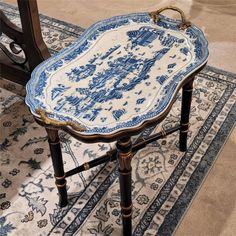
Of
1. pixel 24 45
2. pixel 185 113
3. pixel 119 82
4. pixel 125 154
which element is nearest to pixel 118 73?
pixel 119 82

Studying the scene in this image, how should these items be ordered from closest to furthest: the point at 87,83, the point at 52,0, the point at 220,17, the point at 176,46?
1. the point at 87,83
2. the point at 176,46
3. the point at 220,17
4. the point at 52,0

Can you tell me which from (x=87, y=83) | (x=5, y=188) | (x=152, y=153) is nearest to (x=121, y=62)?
(x=87, y=83)

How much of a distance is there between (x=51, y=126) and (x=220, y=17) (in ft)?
4.94

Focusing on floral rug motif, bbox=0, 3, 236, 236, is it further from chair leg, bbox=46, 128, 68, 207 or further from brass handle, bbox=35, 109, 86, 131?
brass handle, bbox=35, 109, 86, 131

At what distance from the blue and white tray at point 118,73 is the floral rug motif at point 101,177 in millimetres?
407

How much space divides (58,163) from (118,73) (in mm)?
299

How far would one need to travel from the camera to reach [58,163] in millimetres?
1181

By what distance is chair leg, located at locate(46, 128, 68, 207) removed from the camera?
1123mm

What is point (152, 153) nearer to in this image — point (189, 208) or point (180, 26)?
→ point (189, 208)

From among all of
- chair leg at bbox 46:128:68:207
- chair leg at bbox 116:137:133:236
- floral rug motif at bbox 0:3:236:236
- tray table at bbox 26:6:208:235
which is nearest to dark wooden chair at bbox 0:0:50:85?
floral rug motif at bbox 0:3:236:236

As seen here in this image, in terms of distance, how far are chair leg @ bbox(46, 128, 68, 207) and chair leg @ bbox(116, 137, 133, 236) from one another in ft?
0.66

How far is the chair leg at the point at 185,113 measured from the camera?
1305 millimetres

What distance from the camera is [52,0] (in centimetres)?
243

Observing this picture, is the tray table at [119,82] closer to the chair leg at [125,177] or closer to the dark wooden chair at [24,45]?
the chair leg at [125,177]
